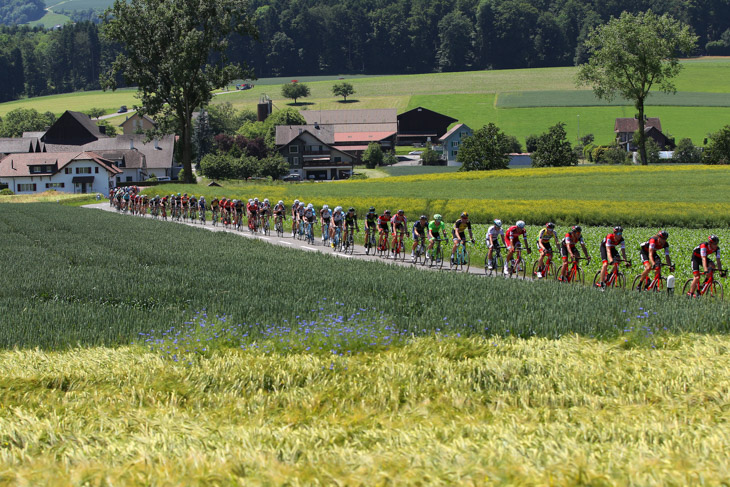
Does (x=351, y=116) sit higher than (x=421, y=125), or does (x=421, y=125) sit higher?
(x=351, y=116)

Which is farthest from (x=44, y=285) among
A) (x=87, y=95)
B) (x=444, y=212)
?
(x=87, y=95)

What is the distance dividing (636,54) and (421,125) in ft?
236

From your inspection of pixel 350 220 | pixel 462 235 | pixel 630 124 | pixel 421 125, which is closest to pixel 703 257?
pixel 462 235

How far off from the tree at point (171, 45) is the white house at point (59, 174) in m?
34.3

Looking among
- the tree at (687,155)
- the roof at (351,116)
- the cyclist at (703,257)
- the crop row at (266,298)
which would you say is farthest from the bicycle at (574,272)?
the roof at (351,116)

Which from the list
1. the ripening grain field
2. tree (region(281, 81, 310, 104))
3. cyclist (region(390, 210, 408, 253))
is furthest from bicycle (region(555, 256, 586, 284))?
tree (region(281, 81, 310, 104))

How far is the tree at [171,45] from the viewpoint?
63831 mm

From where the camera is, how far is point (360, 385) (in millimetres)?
8367

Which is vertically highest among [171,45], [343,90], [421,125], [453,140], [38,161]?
[343,90]

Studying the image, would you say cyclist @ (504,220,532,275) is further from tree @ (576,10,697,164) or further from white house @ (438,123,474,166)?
white house @ (438,123,474,166)

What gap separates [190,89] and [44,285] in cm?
5173

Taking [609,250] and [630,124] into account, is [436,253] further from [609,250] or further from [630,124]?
[630,124]

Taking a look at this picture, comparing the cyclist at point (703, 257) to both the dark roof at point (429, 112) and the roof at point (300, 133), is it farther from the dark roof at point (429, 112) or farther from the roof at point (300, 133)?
the dark roof at point (429, 112)

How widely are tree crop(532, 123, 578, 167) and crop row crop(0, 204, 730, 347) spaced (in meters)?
59.9
